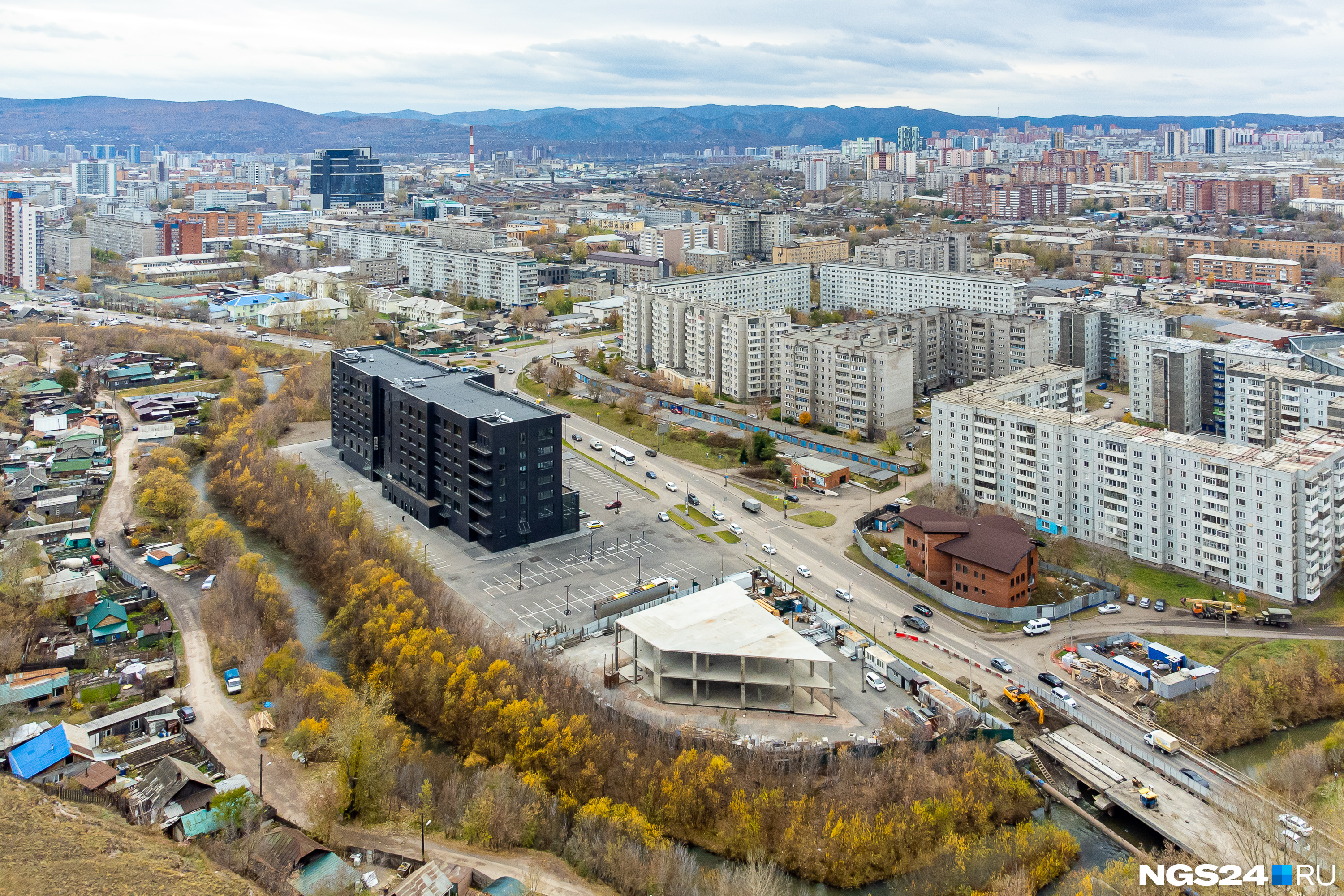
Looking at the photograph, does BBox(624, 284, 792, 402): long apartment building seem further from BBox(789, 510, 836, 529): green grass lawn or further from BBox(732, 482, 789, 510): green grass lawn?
BBox(789, 510, 836, 529): green grass lawn

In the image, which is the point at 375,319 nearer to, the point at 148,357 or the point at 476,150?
the point at 148,357

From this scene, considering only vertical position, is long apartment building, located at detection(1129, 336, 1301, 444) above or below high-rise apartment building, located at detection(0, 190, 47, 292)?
below

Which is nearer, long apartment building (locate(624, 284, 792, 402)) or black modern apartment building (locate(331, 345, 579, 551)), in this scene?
black modern apartment building (locate(331, 345, 579, 551))

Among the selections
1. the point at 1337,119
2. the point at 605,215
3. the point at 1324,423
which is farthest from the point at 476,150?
the point at 1324,423

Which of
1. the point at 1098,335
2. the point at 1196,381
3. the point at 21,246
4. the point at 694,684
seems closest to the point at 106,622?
the point at 694,684

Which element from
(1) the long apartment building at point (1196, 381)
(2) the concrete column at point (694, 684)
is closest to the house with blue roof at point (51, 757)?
(2) the concrete column at point (694, 684)

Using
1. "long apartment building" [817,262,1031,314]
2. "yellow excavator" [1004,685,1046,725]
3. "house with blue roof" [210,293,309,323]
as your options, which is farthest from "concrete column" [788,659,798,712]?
"house with blue roof" [210,293,309,323]
